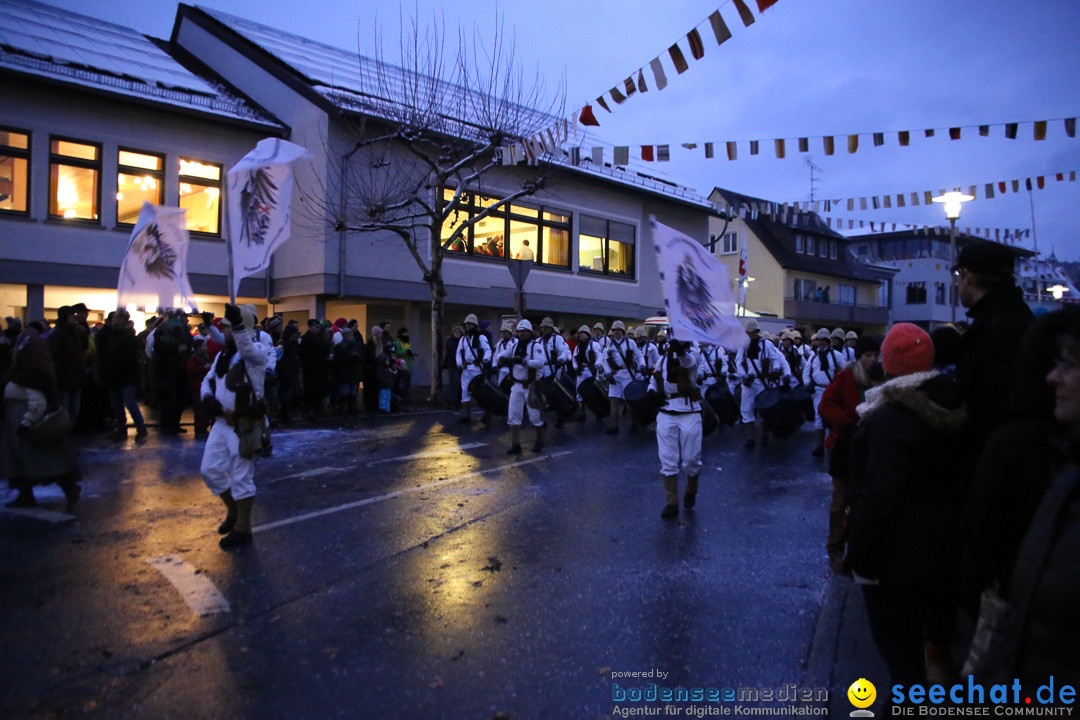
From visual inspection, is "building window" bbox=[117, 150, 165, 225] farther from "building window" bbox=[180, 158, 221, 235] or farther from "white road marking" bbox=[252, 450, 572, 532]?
"white road marking" bbox=[252, 450, 572, 532]

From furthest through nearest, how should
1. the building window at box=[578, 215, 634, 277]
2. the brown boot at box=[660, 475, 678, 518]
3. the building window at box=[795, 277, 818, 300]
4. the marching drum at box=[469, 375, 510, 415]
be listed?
the building window at box=[795, 277, 818, 300] < the building window at box=[578, 215, 634, 277] < the marching drum at box=[469, 375, 510, 415] < the brown boot at box=[660, 475, 678, 518]

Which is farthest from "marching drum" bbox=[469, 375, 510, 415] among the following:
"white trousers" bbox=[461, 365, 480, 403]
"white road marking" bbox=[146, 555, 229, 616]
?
"white road marking" bbox=[146, 555, 229, 616]

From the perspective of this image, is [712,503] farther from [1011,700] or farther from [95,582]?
[1011,700]

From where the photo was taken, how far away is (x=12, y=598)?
5000 millimetres

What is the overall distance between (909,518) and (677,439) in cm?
447

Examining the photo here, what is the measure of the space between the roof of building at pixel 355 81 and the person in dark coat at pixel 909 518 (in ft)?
48.2

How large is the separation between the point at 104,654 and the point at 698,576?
3.66 m

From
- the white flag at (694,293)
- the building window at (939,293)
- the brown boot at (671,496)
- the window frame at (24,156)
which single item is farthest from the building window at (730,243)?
the white flag at (694,293)

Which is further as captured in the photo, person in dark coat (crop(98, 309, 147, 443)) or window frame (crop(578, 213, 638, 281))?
window frame (crop(578, 213, 638, 281))

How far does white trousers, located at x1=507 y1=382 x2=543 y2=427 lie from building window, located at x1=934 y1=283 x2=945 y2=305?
4885cm

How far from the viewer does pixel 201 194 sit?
1964cm

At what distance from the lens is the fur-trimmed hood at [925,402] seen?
3.03 meters

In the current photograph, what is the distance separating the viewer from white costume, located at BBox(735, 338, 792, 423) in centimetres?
1328

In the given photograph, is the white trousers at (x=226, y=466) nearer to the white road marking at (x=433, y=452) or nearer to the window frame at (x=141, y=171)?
the white road marking at (x=433, y=452)
